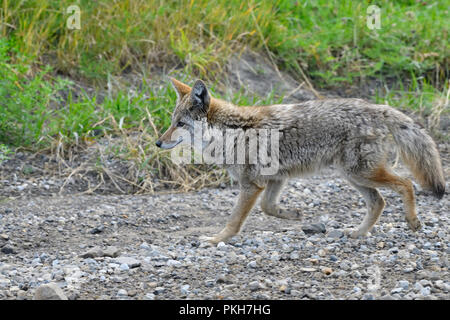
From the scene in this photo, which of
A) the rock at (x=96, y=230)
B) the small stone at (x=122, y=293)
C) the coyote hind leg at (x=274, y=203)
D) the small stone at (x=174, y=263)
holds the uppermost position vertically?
the coyote hind leg at (x=274, y=203)

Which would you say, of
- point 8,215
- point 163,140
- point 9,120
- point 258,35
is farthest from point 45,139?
point 258,35

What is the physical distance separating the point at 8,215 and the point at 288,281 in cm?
291

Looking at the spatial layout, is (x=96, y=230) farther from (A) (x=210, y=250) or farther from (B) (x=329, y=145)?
(B) (x=329, y=145)

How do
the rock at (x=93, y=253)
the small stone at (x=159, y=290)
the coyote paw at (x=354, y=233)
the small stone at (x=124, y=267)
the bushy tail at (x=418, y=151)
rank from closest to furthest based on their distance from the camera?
the small stone at (x=159, y=290), the small stone at (x=124, y=267), the rock at (x=93, y=253), the bushy tail at (x=418, y=151), the coyote paw at (x=354, y=233)

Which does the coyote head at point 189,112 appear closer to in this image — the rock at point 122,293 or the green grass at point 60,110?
the rock at point 122,293

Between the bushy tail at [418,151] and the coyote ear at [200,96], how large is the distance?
60.1 inches

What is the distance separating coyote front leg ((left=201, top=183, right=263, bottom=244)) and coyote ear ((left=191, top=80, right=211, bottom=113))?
77 centimetres

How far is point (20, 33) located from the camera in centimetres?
822

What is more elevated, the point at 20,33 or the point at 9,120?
the point at 20,33

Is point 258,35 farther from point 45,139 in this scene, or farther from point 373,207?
point 373,207

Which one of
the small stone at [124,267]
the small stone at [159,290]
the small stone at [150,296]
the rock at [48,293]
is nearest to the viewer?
the rock at [48,293]

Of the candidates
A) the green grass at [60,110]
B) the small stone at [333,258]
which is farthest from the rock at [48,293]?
the green grass at [60,110]

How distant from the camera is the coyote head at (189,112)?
546 cm

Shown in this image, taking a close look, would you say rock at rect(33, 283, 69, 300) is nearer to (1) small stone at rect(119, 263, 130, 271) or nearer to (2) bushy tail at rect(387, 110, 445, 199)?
(1) small stone at rect(119, 263, 130, 271)
